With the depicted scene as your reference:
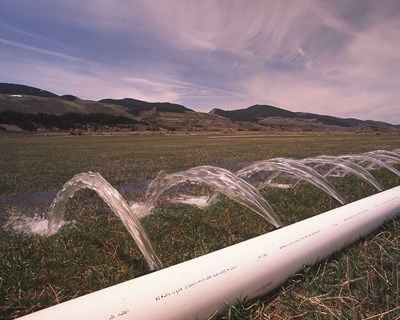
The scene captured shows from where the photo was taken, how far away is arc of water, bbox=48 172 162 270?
3.14m

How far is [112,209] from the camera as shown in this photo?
3506 mm

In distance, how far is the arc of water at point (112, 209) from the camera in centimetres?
314

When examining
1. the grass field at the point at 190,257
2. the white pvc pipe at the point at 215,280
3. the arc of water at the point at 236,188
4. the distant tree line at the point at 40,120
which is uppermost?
the arc of water at the point at 236,188

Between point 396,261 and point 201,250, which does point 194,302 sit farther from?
point 396,261

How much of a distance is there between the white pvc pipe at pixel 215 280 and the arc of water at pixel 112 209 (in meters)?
0.87

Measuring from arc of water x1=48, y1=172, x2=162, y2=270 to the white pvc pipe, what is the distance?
87 centimetres

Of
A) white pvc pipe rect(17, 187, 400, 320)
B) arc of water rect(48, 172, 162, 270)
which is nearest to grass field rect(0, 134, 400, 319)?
white pvc pipe rect(17, 187, 400, 320)

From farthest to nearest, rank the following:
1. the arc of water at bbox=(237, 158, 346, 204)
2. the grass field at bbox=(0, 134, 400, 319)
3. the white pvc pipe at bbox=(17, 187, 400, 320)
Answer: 1. the arc of water at bbox=(237, 158, 346, 204)
2. the grass field at bbox=(0, 134, 400, 319)
3. the white pvc pipe at bbox=(17, 187, 400, 320)

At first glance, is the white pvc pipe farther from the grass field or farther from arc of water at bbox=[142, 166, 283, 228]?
arc of water at bbox=[142, 166, 283, 228]

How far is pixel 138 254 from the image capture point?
371 centimetres

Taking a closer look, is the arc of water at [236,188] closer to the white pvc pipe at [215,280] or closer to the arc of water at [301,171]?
the white pvc pipe at [215,280]

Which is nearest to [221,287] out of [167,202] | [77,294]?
[77,294]

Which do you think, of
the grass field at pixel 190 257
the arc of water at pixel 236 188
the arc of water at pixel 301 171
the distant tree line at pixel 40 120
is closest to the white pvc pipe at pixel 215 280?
the grass field at pixel 190 257

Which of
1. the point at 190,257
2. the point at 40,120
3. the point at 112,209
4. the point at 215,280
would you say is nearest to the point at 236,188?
the point at 190,257
